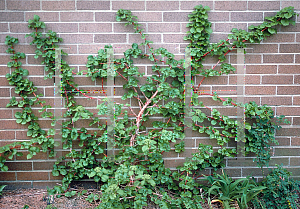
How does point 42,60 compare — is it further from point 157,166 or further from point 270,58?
point 270,58

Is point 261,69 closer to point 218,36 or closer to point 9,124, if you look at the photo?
point 218,36

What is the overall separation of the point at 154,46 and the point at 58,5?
3.03ft

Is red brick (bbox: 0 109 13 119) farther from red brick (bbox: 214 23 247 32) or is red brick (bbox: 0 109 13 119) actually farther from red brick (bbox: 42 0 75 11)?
red brick (bbox: 214 23 247 32)

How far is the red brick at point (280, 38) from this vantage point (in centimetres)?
222

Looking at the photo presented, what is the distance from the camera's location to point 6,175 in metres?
2.26

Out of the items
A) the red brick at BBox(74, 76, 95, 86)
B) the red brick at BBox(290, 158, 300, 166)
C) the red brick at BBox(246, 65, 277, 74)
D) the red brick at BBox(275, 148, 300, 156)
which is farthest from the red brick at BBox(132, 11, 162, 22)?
the red brick at BBox(290, 158, 300, 166)

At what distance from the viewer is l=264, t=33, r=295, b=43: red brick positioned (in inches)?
87.6

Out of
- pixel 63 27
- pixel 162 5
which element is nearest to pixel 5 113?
pixel 63 27

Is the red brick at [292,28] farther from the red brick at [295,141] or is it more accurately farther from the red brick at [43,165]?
the red brick at [43,165]

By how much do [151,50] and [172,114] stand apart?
61 centimetres

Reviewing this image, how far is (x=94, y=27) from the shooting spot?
85.0 inches

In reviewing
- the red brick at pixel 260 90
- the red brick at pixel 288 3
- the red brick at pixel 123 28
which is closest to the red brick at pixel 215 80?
the red brick at pixel 260 90

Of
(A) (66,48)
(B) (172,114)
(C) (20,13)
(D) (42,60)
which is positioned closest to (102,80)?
(A) (66,48)

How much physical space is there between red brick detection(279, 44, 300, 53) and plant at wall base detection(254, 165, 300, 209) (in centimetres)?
107
